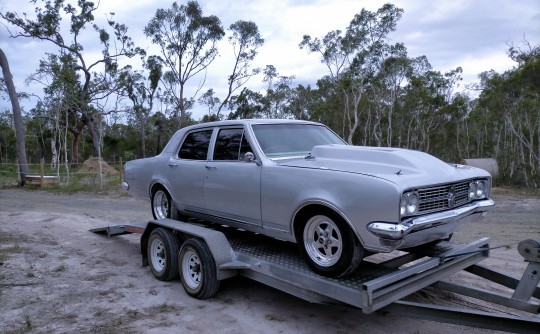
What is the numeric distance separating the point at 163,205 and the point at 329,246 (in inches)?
130

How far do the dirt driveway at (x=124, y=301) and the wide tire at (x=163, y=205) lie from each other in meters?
0.79

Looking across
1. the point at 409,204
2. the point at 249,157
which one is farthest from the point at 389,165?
the point at 249,157

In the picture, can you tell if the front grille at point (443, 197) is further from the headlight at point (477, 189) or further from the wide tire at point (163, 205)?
the wide tire at point (163, 205)

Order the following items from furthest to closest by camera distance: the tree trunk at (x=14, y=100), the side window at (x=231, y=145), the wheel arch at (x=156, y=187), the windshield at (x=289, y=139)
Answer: the tree trunk at (x=14, y=100)
the wheel arch at (x=156, y=187)
the side window at (x=231, y=145)
the windshield at (x=289, y=139)

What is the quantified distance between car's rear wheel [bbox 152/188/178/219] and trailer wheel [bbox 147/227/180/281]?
502 mm

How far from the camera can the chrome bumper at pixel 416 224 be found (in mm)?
3361

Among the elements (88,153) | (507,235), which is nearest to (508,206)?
(507,235)

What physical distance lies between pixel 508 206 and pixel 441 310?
39.5 ft

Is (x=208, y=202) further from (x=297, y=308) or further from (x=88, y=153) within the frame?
(x=88, y=153)

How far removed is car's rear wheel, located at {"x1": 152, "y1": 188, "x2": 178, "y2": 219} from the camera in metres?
6.14

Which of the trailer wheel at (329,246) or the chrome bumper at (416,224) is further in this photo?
the trailer wheel at (329,246)

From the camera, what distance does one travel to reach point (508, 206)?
13.8 m

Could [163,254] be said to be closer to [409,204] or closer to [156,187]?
[156,187]

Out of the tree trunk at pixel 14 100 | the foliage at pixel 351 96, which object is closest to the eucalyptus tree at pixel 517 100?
the foliage at pixel 351 96
